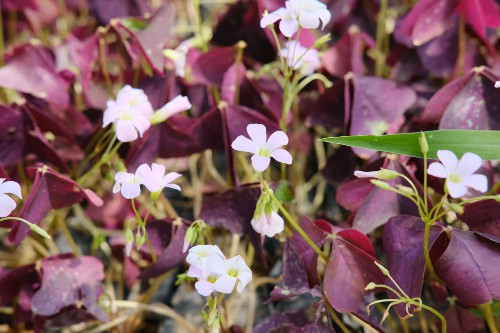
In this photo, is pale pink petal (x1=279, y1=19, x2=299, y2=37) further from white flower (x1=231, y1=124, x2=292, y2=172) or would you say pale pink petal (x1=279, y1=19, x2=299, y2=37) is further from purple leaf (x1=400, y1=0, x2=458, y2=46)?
purple leaf (x1=400, y1=0, x2=458, y2=46)

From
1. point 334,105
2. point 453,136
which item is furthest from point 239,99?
point 453,136

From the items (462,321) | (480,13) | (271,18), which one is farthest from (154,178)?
(480,13)

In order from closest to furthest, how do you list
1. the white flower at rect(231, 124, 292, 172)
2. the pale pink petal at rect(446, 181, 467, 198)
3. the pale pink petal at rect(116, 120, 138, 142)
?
the pale pink petal at rect(446, 181, 467, 198) < the white flower at rect(231, 124, 292, 172) < the pale pink petal at rect(116, 120, 138, 142)

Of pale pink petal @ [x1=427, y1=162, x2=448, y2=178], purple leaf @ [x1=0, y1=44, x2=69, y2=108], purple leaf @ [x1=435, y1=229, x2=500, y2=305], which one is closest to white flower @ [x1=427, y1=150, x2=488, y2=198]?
pale pink petal @ [x1=427, y1=162, x2=448, y2=178]

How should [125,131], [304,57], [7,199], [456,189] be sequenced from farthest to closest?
[304,57] < [125,131] < [7,199] < [456,189]

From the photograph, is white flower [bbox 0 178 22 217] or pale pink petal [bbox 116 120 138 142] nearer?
white flower [bbox 0 178 22 217]

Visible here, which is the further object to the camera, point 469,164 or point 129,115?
point 129,115

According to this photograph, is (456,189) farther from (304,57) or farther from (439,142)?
(304,57)

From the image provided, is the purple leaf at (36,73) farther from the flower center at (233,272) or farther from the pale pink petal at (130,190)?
the flower center at (233,272)
